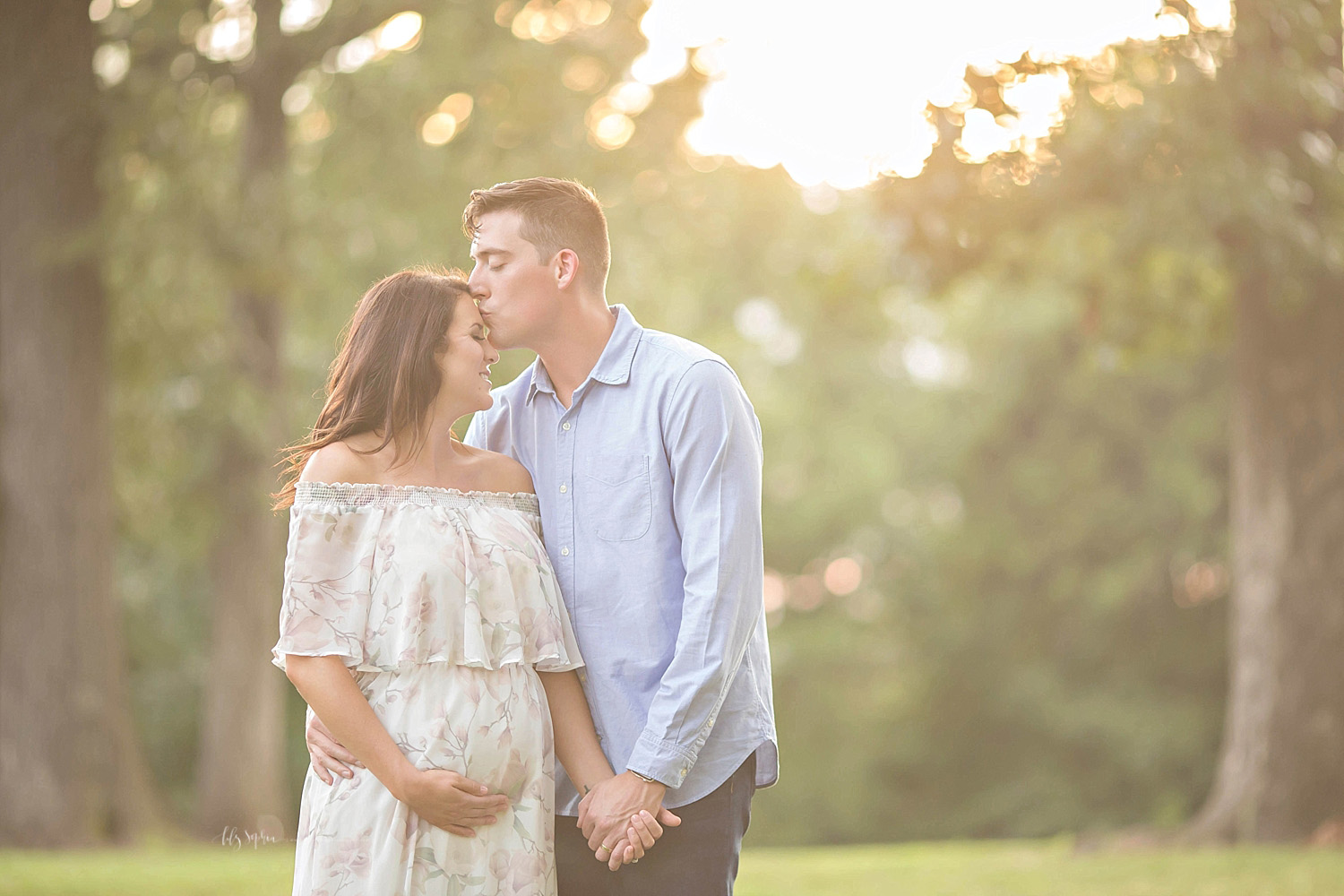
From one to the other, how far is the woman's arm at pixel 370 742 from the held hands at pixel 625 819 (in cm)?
29

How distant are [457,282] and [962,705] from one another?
19.7 metres

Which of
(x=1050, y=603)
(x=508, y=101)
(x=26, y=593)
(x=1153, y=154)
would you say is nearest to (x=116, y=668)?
(x=26, y=593)

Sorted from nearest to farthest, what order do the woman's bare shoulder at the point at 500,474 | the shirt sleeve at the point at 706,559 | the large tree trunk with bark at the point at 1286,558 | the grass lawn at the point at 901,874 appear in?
the shirt sleeve at the point at 706,559 < the woman's bare shoulder at the point at 500,474 < the grass lawn at the point at 901,874 < the large tree trunk with bark at the point at 1286,558

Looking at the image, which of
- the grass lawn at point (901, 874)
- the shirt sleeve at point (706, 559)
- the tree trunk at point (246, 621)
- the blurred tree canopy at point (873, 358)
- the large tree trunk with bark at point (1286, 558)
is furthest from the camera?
the tree trunk at point (246, 621)

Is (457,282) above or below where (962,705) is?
above

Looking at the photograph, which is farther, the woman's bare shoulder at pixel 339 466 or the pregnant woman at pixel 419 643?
the woman's bare shoulder at pixel 339 466

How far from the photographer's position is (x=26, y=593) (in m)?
8.53

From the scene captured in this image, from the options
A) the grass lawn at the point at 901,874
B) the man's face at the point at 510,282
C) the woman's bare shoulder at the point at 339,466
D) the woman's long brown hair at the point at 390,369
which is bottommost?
the grass lawn at the point at 901,874

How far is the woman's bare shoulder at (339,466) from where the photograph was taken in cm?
258

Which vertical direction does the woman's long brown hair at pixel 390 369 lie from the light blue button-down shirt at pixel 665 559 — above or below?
above

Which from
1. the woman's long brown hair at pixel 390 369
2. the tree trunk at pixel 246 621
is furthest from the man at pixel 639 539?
the tree trunk at pixel 246 621

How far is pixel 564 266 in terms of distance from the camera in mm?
2922

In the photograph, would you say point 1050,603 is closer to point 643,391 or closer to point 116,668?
point 116,668
